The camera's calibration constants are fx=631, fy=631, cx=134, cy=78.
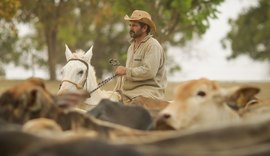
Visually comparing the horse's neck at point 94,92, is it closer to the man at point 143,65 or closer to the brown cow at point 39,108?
the man at point 143,65

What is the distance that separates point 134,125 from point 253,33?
127 feet

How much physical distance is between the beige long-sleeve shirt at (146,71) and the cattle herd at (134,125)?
9.10ft

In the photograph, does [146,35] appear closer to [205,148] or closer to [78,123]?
[78,123]

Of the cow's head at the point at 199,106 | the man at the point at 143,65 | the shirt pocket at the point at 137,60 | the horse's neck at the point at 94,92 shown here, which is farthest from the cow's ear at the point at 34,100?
the shirt pocket at the point at 137,60

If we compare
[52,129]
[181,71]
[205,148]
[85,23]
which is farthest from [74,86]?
[181,71]

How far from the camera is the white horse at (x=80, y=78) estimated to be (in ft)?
32.4

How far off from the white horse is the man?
1.21 ft

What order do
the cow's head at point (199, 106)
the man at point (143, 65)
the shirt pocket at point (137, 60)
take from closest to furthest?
the cow's head at point (199, 106) → the man at point (143, 65) → the shirt pocket at point (137, 60)

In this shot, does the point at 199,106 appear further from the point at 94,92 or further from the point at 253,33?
the point at 253,33

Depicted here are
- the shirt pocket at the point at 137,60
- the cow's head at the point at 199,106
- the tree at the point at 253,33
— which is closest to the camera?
the cow's head at the point at 199,106

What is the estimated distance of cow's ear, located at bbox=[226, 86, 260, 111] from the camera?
21.5ft

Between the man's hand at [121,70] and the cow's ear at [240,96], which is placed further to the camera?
the man's hand at [121,70]

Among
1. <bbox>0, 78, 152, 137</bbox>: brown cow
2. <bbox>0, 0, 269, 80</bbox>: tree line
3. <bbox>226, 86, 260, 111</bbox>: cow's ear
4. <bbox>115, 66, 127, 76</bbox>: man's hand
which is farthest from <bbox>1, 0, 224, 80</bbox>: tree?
<bbox>0, 78, 152, 137</bbox>: brown cow

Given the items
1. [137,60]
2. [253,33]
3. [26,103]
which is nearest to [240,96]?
[26,103]
